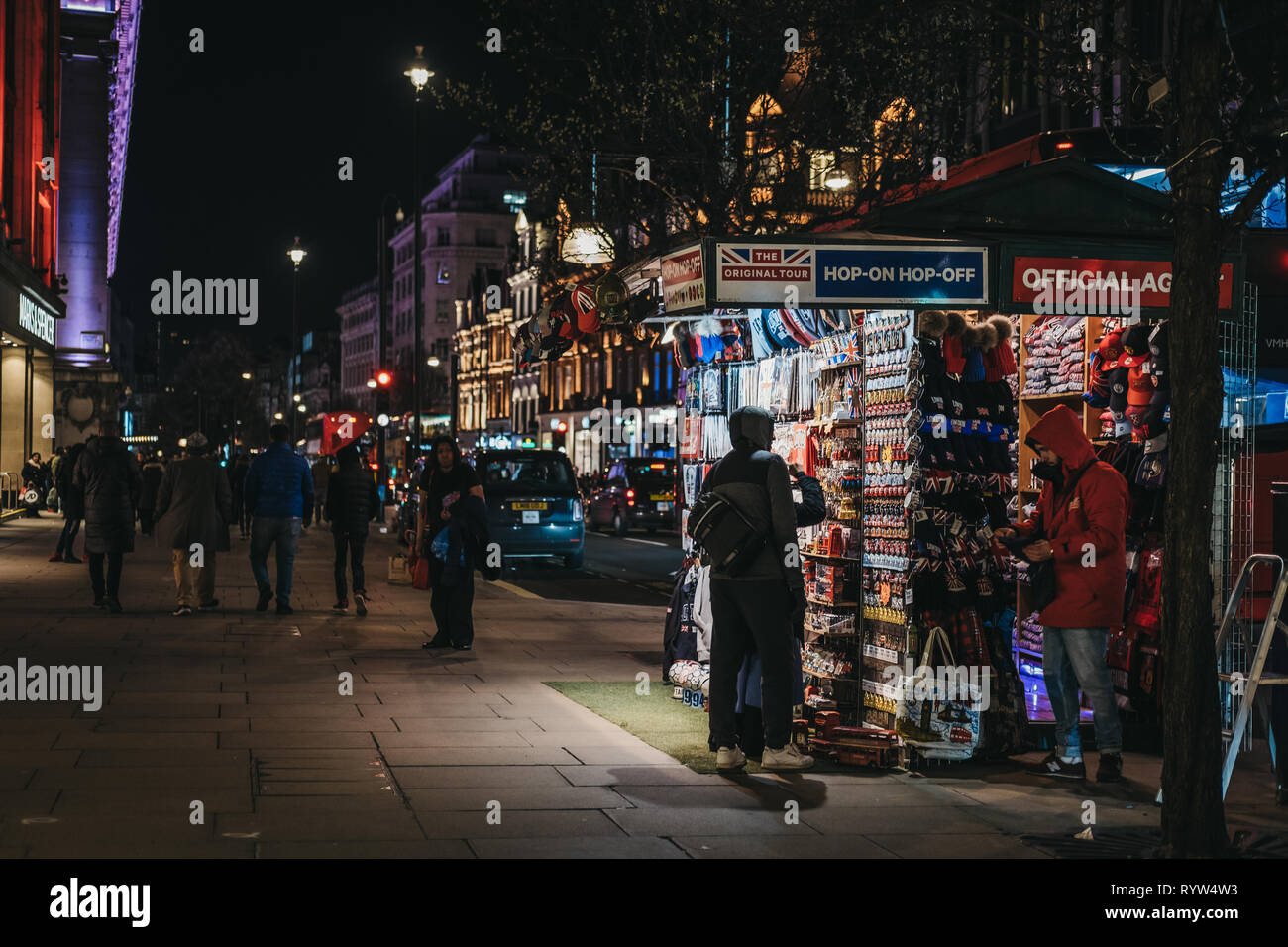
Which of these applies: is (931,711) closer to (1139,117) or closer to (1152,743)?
(1152,743)

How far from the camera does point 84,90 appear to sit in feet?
193

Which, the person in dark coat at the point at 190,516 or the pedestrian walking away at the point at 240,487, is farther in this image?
the pedestrian walking away at the point at 240,487

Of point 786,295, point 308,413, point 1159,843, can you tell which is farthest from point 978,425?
point 308,413

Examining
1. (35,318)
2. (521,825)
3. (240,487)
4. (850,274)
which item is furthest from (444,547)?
(35,318)

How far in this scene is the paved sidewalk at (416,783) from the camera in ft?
21.9

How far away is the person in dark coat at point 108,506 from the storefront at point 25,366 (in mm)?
14929

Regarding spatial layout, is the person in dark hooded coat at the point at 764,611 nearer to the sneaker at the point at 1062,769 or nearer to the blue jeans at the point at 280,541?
the sneaker at the point at 1062,769

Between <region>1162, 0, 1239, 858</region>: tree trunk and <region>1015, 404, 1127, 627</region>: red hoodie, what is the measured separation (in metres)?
1.72

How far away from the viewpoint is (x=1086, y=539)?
8398mm

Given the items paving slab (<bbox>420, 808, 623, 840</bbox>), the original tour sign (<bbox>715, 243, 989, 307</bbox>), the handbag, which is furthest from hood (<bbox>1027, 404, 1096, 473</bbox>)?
paving slab (<bbox>420, 808, 623, 840</bbox>)

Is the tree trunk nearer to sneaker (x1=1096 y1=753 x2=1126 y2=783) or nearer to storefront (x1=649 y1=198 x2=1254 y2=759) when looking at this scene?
sneaker (x1=1096 y1=753 x2=1126 y2=783)

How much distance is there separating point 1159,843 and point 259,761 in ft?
14.9
